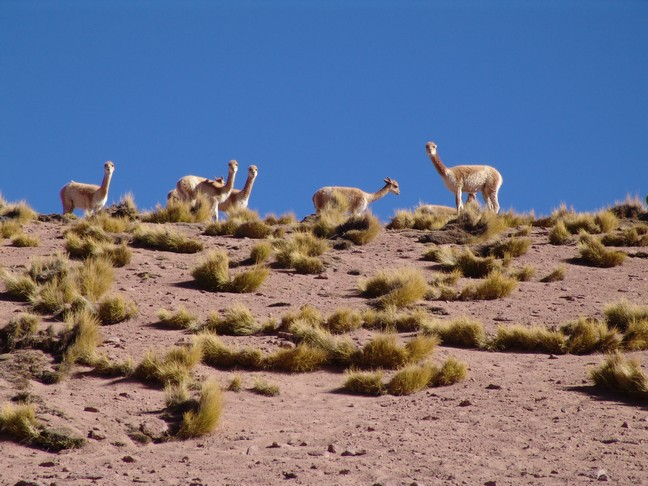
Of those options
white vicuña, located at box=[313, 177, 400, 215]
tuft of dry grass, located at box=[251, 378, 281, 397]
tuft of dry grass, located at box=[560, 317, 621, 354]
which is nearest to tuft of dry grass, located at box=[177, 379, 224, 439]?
tuft of dry grass, located at box=[251, 378, 281, 397]

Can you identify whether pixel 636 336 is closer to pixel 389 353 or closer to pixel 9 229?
pixel 389 353

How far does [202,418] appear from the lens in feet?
33.5

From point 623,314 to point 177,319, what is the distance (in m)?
6.71

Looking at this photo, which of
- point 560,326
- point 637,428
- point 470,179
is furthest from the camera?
point 470,179

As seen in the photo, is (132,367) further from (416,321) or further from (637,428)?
(637,428)

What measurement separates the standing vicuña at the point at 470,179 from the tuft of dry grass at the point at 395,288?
8.87 m

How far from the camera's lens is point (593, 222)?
22.3m

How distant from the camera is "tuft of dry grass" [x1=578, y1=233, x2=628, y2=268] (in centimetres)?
1878

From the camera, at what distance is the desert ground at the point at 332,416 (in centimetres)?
897

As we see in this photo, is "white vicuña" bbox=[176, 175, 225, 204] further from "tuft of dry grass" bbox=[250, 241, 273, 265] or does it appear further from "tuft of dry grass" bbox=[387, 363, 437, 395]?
"tuft of dry grass" bbox=[387, 363, 437, 395]

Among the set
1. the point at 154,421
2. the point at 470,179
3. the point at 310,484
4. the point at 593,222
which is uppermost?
the point at 470,179

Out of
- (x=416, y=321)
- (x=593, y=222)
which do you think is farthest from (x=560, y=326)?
(x=593, y=222)

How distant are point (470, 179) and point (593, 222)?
4.10 m

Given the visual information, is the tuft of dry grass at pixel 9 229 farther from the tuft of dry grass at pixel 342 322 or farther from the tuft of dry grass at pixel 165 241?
the tuft of dry grass at pixel 342 322
